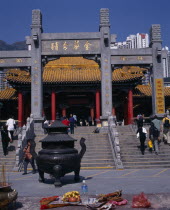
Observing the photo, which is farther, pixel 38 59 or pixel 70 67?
pixel 70 67

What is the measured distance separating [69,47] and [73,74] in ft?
28.7

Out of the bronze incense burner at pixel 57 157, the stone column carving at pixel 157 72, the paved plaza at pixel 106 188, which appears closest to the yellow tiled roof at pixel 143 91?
the stone column carving at pixel 157 72

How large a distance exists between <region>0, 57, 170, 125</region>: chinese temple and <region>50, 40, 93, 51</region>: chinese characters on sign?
730 cm

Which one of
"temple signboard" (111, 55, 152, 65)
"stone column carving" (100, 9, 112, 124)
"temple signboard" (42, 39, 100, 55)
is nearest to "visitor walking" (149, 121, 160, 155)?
"stone column carving" (100, 9, 112, 124)

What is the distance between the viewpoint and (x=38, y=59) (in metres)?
16.5

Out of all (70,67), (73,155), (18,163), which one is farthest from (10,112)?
(73,155)

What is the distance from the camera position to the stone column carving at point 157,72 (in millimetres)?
16484

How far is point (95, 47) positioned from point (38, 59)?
334 cm

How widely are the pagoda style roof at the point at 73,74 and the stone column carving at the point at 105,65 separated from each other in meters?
7.28

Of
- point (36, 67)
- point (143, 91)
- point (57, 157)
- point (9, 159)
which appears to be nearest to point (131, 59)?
point (36, 67)

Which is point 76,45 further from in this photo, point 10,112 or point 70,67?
point 10,112

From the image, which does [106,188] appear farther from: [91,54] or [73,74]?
[73,74]

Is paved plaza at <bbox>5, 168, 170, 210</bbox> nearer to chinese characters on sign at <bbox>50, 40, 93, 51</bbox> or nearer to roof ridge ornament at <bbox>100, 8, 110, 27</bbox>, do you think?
chinese characters on sign at <bbox>50, 40, 93, 51</bbox>

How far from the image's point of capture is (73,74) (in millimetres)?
25469
